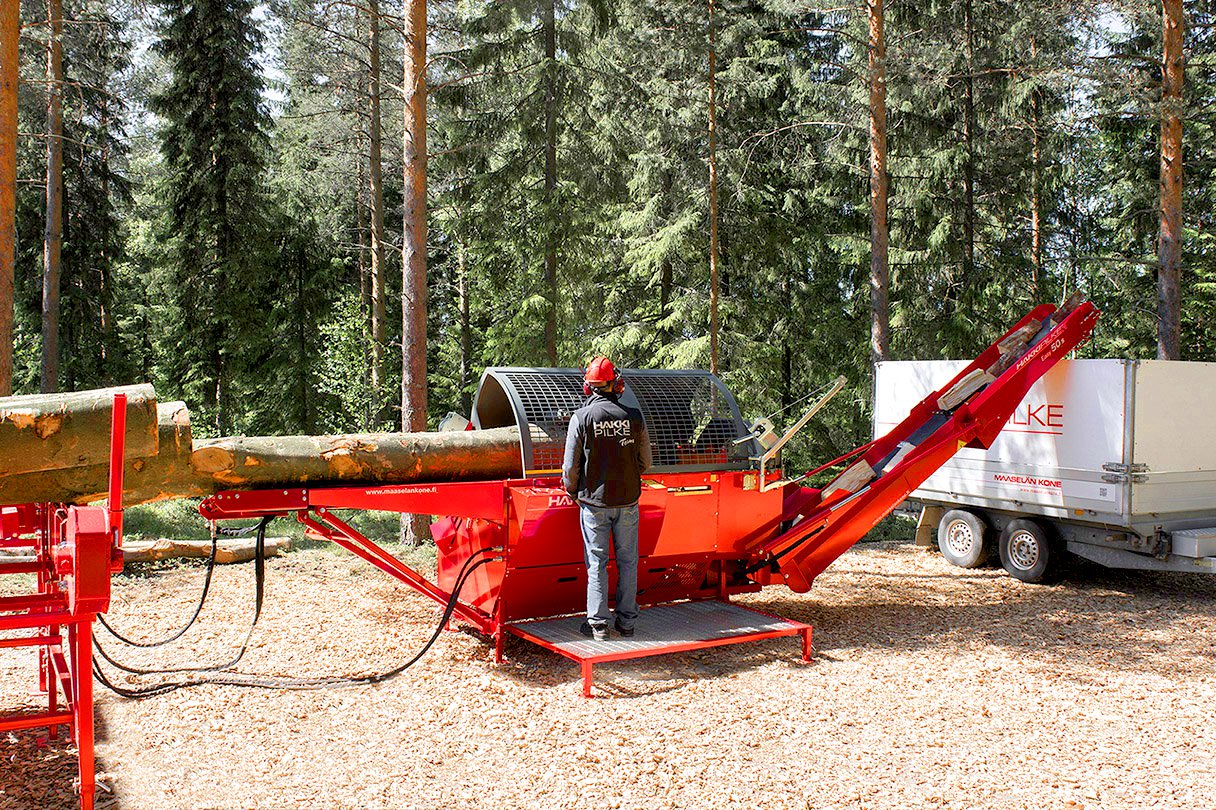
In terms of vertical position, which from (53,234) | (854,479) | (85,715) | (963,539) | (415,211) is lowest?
(963,539)

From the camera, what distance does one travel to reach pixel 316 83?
71.2 feet

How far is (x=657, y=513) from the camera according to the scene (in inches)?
296

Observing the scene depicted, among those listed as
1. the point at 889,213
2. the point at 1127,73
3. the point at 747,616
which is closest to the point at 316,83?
the point at 889,213

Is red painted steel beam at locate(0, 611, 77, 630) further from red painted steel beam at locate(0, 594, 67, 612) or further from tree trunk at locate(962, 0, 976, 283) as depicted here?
tree trunk at locate(962, 0, 976, 283)

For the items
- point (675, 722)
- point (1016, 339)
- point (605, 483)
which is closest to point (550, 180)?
point (1016, 339)

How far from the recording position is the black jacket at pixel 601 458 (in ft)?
22.4

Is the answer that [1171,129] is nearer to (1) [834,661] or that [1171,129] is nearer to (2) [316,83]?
(1) [834,661]

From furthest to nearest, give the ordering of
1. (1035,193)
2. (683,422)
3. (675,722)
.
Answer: (1035,193) < (683,422) < (675,722)

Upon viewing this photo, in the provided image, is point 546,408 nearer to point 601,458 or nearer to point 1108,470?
point 601,458

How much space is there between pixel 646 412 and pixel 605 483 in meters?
1.23

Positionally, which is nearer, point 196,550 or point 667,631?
point 667,631

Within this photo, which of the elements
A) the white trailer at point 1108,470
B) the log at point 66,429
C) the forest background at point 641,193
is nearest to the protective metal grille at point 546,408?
the log at point 66,429

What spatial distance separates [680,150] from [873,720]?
1445cm

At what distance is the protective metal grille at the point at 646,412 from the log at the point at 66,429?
2.76 metres
